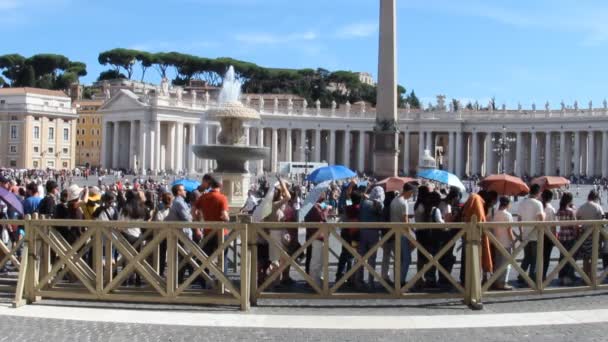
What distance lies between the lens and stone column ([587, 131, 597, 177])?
81.1m

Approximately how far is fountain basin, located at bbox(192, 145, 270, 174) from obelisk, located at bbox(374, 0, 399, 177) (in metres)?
9.50

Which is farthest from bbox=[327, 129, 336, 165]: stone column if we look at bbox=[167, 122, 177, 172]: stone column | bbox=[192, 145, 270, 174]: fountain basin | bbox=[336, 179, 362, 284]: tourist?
bbox=[336, 179, 362, 284]: tourist

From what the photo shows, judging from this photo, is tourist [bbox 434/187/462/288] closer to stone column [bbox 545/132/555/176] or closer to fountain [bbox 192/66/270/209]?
fountain [bbox 192/66/270/209]

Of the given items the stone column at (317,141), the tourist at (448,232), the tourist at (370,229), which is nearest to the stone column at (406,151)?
the stone column at (317,141)

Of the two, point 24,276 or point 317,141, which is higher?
point 317,141

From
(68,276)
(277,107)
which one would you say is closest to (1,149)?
(277,107)

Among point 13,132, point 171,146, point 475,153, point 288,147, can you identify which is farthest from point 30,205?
point 475,153

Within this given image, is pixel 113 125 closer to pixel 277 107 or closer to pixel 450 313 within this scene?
pixel 277 107

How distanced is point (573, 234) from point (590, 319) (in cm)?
292

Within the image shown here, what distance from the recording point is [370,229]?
10406 millimetres

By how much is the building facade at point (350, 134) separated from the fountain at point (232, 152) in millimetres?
53297

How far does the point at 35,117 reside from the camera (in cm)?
8394

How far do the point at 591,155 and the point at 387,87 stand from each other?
2348 inches

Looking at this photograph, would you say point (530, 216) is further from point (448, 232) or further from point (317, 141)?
point (317, 141)
